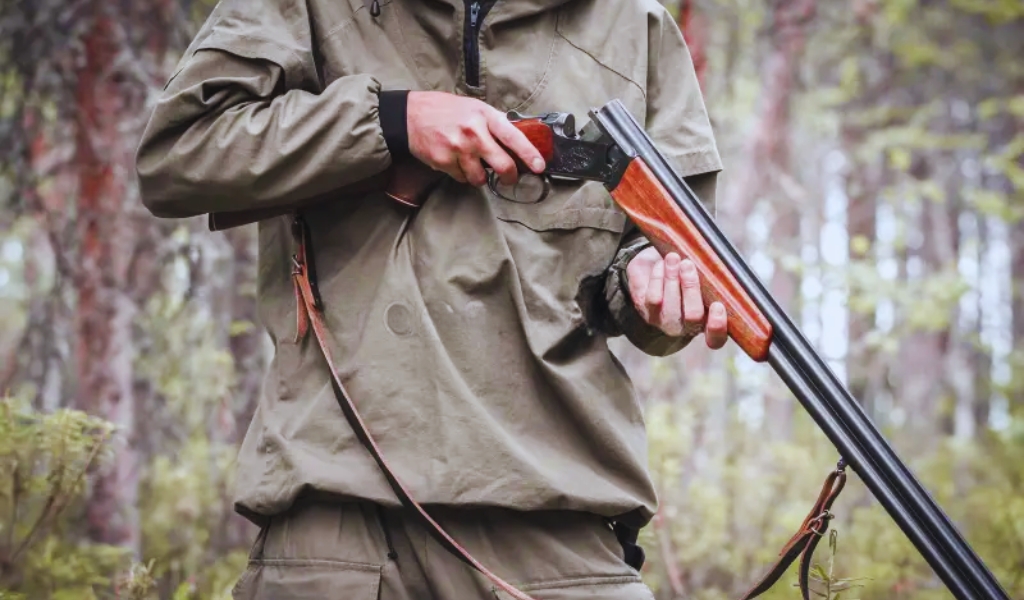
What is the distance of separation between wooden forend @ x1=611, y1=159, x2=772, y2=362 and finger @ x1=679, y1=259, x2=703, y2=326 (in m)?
0.02

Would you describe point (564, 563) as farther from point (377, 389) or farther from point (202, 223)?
point (202, 223)

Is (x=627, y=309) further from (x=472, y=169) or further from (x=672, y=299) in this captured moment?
(x=472, y=169)

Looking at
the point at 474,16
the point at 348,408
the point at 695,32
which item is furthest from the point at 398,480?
the point at 695,32

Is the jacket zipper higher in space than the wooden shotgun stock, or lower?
higher

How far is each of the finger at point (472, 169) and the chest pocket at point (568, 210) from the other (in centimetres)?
10

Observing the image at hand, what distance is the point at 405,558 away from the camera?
8.89 ft

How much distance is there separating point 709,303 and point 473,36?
0.86 meters

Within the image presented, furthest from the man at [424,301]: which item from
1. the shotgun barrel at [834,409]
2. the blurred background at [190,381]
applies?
the blurred background at [190,381]

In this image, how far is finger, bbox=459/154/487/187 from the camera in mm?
2768

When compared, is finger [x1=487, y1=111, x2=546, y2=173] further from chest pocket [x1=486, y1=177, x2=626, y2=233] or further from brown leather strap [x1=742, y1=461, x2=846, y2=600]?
brown leather strap [x1=742, y1=461, x2=846, y2=600]

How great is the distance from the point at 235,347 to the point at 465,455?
6.14 meters

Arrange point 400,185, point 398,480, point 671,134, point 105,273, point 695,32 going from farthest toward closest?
point 695,32, point 105,273, point 671,134, point 400,185, point 398,480

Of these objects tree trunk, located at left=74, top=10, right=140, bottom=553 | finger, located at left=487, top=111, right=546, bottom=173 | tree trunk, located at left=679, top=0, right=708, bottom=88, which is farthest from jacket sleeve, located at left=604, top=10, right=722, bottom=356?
tree trunk, located at left=679, top=0, right=708, bottom=88

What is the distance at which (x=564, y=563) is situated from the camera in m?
2.76
